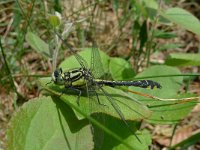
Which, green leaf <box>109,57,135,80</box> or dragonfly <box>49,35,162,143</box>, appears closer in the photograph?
dragonfly <box>49,35,162,143</box>

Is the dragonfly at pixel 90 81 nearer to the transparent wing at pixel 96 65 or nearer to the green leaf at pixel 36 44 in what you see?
the transparent wing at pixel 96 65

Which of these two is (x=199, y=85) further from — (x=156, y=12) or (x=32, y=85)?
(x=32, y=85)

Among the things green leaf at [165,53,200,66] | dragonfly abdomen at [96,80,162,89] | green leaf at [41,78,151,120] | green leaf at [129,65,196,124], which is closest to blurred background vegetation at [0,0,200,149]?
green leaf at [165,53,200,66]

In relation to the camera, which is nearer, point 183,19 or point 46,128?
point 46,128

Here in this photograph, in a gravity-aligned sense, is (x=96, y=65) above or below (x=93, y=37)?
below

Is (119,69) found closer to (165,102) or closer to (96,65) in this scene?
(96,65)

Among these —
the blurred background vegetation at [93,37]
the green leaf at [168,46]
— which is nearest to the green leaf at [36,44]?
the blurred background vegetation at [93,37]

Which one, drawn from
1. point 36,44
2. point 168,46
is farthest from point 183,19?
point 36,44

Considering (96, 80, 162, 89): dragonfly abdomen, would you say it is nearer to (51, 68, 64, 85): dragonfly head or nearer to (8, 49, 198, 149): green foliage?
(8, 49, 198, 149): green foliage
